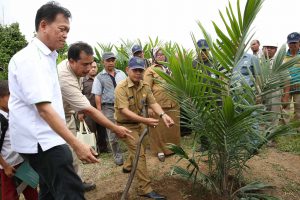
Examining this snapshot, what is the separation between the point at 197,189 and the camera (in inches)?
149

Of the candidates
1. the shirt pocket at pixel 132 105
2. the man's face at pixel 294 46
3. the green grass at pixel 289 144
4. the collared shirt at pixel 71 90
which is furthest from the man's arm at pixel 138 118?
the man's face at pixel 294 46

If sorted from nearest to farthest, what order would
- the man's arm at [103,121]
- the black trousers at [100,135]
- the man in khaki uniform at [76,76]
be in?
the man's arm at [103,121] → the man in khaki uniform at [76,76] → the black trousers at [100,135]

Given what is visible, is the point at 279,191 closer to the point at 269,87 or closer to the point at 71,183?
the point at 269,87

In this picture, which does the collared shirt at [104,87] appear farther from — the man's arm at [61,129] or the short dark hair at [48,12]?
the man's arm at [61,129]

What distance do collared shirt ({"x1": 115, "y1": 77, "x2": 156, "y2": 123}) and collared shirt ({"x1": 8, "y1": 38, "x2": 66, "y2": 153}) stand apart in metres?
1.68

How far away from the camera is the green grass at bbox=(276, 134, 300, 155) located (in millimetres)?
5083

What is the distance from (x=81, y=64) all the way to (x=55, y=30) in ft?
2.44

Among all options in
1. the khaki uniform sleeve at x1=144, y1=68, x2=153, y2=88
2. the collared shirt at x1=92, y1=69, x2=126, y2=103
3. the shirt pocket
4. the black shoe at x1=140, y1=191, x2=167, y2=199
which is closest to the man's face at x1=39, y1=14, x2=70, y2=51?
the shirt pocket

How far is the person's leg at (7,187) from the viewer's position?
9.49ft

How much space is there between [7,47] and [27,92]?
51.1ft

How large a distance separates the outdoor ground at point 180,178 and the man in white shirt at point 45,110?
72.4 inches

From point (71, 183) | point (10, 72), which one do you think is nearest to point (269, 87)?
point (71, 183)

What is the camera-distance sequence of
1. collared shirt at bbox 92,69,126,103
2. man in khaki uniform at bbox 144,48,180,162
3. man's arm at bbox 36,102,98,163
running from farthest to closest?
collared shirt at bbox 92,69,126,103 < man in khaki uniform at bbox 144,48,180,162 < man's arm at bbox 36,102,98,163

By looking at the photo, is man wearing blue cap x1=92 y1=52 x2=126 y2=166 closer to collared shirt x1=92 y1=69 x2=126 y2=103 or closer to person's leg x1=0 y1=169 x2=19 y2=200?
collared shirt x1=92 y1=69 x2=126 y2=103
